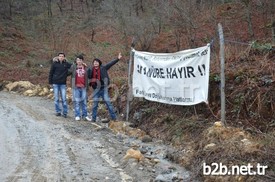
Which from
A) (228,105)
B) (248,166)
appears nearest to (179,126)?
(228,105)

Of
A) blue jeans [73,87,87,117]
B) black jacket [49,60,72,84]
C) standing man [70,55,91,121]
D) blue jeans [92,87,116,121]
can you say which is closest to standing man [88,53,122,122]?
blue jeans [92,87,116,121]

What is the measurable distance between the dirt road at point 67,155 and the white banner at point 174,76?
1.17 metres

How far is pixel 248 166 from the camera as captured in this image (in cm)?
457

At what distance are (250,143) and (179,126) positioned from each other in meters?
2.25

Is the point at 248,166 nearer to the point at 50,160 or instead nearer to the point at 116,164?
the point at 116,164

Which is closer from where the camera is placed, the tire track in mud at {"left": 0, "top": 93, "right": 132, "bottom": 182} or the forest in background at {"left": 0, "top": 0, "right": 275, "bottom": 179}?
the tire track in mud at {"left": 0, "top": 93, "right": 132, "bottom": 182}

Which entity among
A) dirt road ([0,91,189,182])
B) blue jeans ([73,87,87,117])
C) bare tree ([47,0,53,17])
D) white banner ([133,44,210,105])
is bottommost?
dirt road ([0,91,189,182])

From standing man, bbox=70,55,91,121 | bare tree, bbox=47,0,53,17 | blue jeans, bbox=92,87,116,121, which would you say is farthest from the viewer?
bare tree, bbox=47,0,53,17

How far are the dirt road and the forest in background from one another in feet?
2.68

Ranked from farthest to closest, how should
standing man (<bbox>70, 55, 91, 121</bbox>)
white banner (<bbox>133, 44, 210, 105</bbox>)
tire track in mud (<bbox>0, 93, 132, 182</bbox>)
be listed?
standing man (<bbox>70, 55, 91, 121</bbox>) → white banner (<bbox>133, 44, 210, 105</bbox>) → tire track in mud (<bbox>0, 93, 132, 182</bbox>)

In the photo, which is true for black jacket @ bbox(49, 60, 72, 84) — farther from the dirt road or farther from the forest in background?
the forest in background

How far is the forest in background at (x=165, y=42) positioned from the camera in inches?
263

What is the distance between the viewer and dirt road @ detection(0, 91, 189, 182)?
16.9 feet

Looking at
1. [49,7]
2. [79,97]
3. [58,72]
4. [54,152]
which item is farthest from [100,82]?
[49,7]
